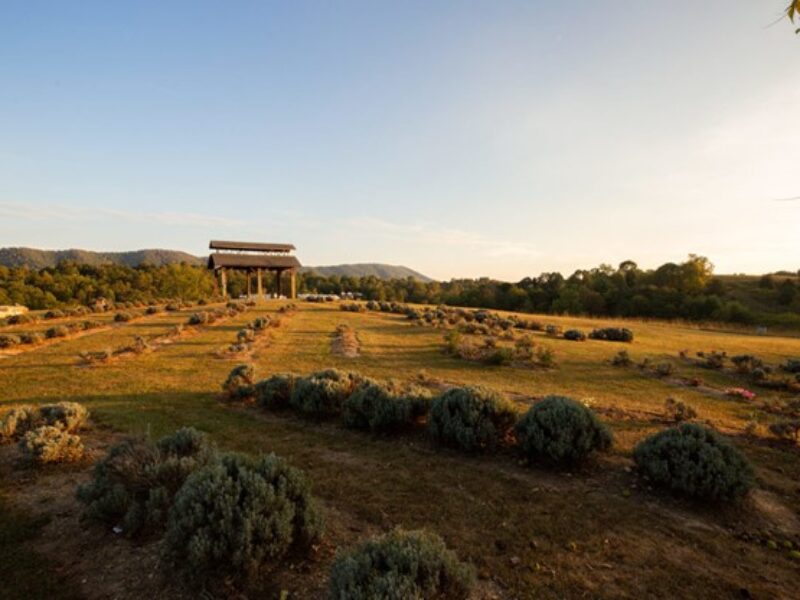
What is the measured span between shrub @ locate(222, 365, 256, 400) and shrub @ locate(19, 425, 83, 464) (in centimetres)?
365

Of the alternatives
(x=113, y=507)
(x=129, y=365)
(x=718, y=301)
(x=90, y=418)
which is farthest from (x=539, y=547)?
(x=718, y=301)

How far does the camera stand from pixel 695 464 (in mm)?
5340

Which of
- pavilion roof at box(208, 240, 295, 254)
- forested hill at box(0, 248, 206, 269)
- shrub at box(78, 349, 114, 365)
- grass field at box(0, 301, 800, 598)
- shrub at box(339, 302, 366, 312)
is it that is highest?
forested hill at box(0, 248, 206, 269)

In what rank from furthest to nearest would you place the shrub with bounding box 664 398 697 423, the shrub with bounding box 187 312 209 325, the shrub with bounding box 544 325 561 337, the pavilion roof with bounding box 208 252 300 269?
1. the pavilion roof with bounding box 208 252 300 269
2. the shrub with bounding box 544 325 561 337
3. the shrub with bounding box 187 312 209 325
4. the shrub with bounding box 664 398 697 423

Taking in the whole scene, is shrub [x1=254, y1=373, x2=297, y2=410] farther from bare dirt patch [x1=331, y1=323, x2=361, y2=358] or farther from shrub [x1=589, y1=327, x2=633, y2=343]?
shrub [x1=589, y1=327, x2=633, y2=343]

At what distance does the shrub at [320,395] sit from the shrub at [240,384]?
4.96 ft

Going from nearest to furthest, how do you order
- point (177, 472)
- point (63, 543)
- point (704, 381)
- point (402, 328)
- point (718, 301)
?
1. point (63, 543)
2. point (177, 472)
3. point (704, 381)
4. point (402, 328)
5. point (718, 301)

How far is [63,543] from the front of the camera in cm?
423

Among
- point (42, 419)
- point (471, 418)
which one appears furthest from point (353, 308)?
point (471, 418)

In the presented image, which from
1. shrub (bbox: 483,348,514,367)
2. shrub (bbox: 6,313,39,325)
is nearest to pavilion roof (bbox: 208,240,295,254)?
shrub (bbox: 6,313,39,325)

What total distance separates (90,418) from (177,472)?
189 inches

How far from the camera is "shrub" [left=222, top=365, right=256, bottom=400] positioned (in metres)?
9.77

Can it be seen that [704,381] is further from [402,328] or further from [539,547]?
[402,328]

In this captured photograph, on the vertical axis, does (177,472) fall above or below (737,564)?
above
